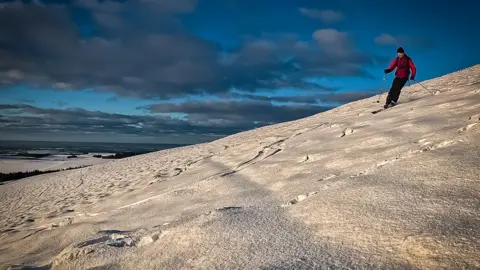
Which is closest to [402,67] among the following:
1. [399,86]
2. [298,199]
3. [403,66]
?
[403,66]

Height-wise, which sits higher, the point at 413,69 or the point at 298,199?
the point at 413,69

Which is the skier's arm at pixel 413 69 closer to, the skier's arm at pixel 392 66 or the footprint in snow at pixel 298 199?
the skier's arm at pixel 392 66

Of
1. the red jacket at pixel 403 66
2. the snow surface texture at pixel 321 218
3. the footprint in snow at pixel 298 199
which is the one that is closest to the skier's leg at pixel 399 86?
the red jacket at pixel 403 66

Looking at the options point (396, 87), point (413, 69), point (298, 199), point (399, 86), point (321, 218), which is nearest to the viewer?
point (321, 218)

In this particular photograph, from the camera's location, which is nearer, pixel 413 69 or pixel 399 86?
pixel 413 69

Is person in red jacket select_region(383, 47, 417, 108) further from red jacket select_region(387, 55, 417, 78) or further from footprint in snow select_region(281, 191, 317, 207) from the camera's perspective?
footprint in snow select_region(281, 191, 317, 207)

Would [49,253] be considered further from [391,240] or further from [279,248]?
[391,240]

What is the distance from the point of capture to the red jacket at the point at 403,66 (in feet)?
28.6

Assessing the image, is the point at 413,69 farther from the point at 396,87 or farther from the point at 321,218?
the point at 321,218

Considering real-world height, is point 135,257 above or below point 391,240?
below

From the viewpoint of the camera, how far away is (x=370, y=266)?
1.83m

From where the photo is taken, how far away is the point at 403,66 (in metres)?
8.84

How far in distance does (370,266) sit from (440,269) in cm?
36

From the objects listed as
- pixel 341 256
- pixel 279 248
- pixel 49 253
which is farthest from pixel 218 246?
pixel 49 253
